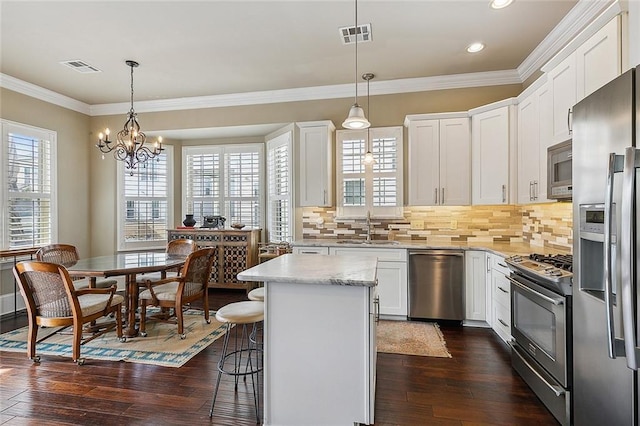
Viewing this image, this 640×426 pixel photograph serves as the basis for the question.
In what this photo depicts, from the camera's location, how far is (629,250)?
128 cm

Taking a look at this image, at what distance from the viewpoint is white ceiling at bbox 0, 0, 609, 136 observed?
2.97m

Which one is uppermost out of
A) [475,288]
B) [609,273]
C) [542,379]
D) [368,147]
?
[368,147]

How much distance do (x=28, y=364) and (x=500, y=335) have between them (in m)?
4.51

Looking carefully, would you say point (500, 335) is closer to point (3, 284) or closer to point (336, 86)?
point (336, 86)

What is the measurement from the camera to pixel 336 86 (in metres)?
4.74

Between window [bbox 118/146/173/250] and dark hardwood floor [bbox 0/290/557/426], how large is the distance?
2.78 metres

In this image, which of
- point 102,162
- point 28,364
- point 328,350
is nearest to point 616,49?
point 328,350

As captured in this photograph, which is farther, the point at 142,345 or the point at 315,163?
the point at 315,163

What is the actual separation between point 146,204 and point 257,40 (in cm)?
380

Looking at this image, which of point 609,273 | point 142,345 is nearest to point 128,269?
point 142,345

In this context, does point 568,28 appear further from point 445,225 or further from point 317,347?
point 317,347

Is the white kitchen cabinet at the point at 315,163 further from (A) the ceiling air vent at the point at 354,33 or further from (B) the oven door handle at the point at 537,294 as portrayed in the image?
(B) the oven door handle at the point at 537,294

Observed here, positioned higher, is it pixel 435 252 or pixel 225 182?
pixel 225 182

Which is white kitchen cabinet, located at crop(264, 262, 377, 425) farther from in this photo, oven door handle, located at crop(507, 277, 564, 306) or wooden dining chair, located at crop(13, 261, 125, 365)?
wooden dining chair, located at crop(13, 261, 125, 365)
